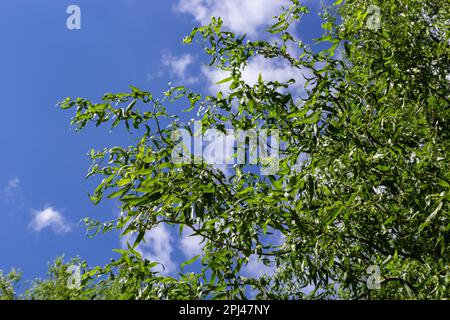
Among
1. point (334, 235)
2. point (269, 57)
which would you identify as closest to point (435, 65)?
point (269, 57)

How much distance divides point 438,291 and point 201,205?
187 centimetres

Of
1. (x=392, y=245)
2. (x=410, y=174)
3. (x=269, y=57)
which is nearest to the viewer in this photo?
(x=410, y=174)

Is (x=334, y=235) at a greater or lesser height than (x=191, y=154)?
lesser

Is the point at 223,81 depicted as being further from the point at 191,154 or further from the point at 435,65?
the point at 435,65

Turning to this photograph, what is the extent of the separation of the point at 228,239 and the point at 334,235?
3.12 ft

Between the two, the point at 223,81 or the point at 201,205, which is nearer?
the point at 201,205

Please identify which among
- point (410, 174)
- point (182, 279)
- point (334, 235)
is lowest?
point (182, 279)

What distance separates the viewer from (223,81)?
17.9ft

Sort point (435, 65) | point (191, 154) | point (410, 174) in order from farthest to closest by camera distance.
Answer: point (435, 65) → point (191, 154) → point (410, 174)
